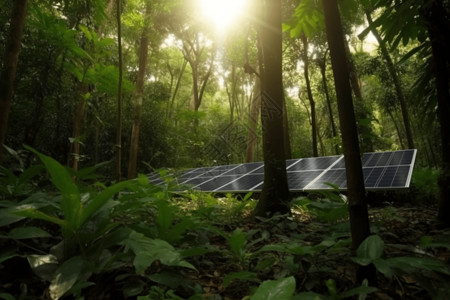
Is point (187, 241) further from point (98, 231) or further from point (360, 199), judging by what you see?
point (360, 199)

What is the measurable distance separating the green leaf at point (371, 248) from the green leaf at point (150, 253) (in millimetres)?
840

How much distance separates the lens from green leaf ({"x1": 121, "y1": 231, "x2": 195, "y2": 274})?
1.18 m

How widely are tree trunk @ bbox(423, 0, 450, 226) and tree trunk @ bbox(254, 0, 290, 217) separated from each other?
62.5 inches

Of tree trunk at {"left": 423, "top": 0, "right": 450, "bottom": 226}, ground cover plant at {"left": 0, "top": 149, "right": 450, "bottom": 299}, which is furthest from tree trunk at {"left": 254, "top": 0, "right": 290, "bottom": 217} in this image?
tree trunk at {"left": 423, "top": 0, "right": 450, "bottom": 226}

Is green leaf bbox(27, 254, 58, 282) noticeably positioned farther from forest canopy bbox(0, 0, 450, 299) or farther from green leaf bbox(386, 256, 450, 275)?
green leaf bbox(386, 256, 450, 275)

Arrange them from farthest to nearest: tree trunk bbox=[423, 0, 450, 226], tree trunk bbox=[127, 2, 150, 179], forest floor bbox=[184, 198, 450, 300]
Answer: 1. tree trunk bbox=[127, 2, 150, 179]
2. tree trunk bbox=[423, 0, 450, 226]
3. forest floor bbox=[184, 198, 450, 300]

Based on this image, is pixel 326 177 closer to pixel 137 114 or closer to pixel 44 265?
pixel 44 265

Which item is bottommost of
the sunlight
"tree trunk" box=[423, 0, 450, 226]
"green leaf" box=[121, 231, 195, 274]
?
"green leaf" box=[121, 231, 195, 274]

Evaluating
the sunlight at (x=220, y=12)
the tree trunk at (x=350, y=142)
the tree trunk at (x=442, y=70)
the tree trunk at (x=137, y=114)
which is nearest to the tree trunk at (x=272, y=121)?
the tree trunk at (x=442, y=70)

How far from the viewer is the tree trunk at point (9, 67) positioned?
7.09ft

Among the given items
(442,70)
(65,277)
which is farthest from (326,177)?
(65,277)

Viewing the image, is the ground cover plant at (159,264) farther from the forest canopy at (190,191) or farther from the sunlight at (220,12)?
the sunlight at (220,12)

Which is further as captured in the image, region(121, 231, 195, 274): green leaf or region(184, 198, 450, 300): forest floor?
region(184, 198, 450, 300): forest floor

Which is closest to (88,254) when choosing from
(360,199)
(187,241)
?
(187,241)
